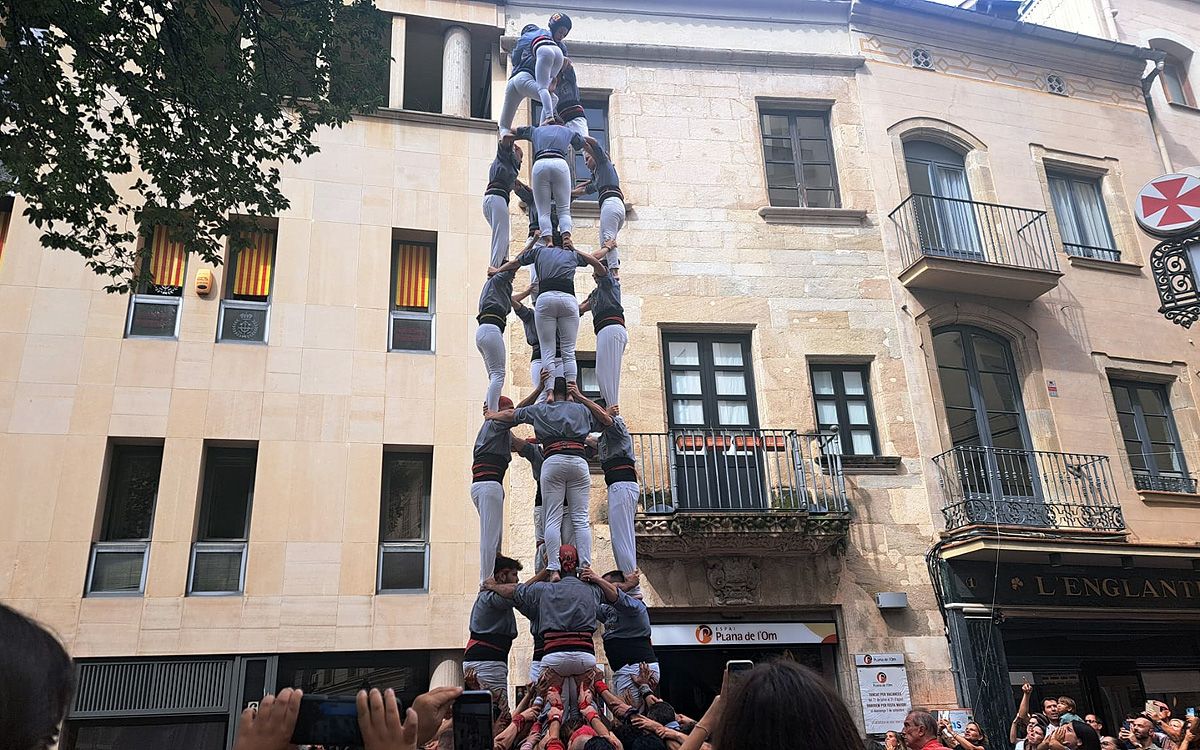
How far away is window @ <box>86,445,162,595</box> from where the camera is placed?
41.9 ft

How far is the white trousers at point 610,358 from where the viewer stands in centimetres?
925

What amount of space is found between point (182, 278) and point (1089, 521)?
14.7 meters

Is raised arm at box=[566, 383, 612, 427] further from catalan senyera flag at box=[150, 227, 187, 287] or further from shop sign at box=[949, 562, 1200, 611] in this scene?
catalan senyera flag at box=[150, 227, 187, 287]

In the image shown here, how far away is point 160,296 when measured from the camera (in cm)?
1431

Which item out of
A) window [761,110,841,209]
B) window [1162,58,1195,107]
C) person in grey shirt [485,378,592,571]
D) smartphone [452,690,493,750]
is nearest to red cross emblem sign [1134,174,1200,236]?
person in grey shirt [485,378,592,571]

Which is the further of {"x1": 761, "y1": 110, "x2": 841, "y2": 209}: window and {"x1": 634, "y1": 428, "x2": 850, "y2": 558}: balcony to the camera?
{"x1": 761, "y1": 110, "x2": 841, "y2": 209}: window

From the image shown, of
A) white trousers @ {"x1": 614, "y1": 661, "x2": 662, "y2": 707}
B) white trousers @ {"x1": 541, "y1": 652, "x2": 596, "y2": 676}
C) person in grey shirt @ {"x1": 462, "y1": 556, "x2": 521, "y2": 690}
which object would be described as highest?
person in grey shirt @ {"x1": 462, "y1": 556, "x2": 521, "y2": 690}

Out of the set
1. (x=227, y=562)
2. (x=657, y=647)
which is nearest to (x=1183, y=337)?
(x=657, y=647)

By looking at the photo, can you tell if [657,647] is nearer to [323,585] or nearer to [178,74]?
[323,585]

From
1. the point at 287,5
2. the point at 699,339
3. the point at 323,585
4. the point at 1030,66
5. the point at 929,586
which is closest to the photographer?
the point at 287,5

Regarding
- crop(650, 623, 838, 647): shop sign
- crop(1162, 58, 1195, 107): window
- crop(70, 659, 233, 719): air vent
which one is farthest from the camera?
crop(1162, 58, 1195, 107): window

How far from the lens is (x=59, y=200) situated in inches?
362

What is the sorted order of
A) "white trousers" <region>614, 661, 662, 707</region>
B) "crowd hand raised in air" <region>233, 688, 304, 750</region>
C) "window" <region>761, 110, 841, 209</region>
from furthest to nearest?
"window" <region>761, 110, 841, 209</region>, "white trousers" <region>614, 661, 662, 707</region>, "crowd hand raised in air" <region>233, 688, 304, 750</region>

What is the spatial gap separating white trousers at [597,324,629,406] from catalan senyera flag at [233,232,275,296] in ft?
23.7
